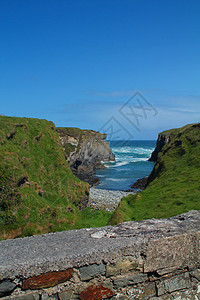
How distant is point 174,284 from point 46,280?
7.38 ft

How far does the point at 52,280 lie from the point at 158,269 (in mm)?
1800

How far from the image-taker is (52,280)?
3.55 metres

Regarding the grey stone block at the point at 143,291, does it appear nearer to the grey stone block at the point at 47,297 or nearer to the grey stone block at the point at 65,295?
the grey stone block at the point at 65,295

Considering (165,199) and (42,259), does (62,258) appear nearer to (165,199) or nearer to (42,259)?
(42,259)

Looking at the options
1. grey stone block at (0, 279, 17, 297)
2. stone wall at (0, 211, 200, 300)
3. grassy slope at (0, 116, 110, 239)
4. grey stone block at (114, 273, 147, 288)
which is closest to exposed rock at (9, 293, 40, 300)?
stone wall at (0, 211, 200, 300)

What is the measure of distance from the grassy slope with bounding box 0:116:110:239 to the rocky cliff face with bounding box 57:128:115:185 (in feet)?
78.1

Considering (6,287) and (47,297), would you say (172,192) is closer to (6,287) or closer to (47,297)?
(47,297)

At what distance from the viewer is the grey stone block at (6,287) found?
332cm

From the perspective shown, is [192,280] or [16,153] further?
[16,153]

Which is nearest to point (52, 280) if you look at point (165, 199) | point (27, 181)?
point (165, 199)

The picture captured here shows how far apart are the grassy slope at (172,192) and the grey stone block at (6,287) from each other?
906 centimetres

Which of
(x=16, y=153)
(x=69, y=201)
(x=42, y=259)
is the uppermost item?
(x=16, y=153)

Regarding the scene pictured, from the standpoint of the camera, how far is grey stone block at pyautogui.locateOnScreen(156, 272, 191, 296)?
4.10 metres

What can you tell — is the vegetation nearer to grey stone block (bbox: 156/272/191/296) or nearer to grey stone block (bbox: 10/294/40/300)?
grey stone block (bbox: 156/272/191/296)
